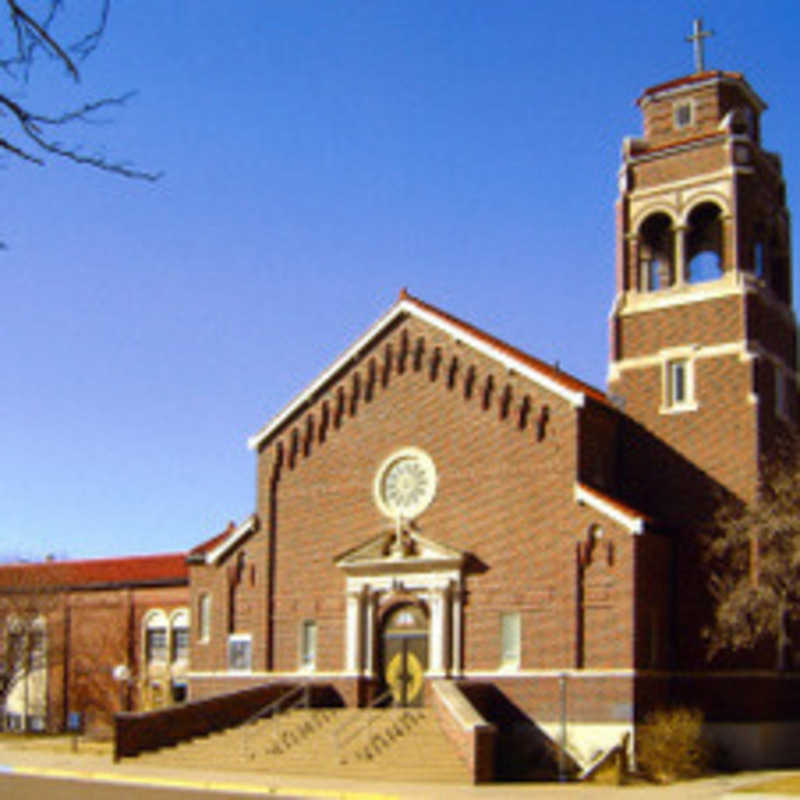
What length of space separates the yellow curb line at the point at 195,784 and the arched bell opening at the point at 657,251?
1976 cm

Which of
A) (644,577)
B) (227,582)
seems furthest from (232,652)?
(644,577)

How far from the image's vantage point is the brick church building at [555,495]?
116 ft

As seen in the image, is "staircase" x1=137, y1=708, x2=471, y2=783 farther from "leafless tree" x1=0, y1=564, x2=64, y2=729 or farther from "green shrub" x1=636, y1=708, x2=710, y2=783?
"leafless tree" x1=0, y1=564, x2=64, y2=729

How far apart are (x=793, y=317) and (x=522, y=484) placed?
11.2 metres


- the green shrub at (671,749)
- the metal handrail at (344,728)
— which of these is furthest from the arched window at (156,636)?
the green shrub at (671,749)

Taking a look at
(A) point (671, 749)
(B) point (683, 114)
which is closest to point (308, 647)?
(A) point (671, 749)

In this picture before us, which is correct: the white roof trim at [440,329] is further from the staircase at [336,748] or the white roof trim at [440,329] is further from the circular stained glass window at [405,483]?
the staircase at [336,748]

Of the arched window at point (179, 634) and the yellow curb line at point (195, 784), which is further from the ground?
the arched window at point (179, 634)

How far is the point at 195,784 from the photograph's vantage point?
3100 centimetres

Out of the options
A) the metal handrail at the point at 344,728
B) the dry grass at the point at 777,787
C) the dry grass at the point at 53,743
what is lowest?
the dry grass at the point at 53,743

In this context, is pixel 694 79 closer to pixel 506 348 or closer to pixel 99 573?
pixel 506 348

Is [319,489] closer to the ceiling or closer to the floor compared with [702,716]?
closer to the ceiling

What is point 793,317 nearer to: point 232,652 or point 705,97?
point 705,97

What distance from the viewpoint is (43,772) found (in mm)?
35250
